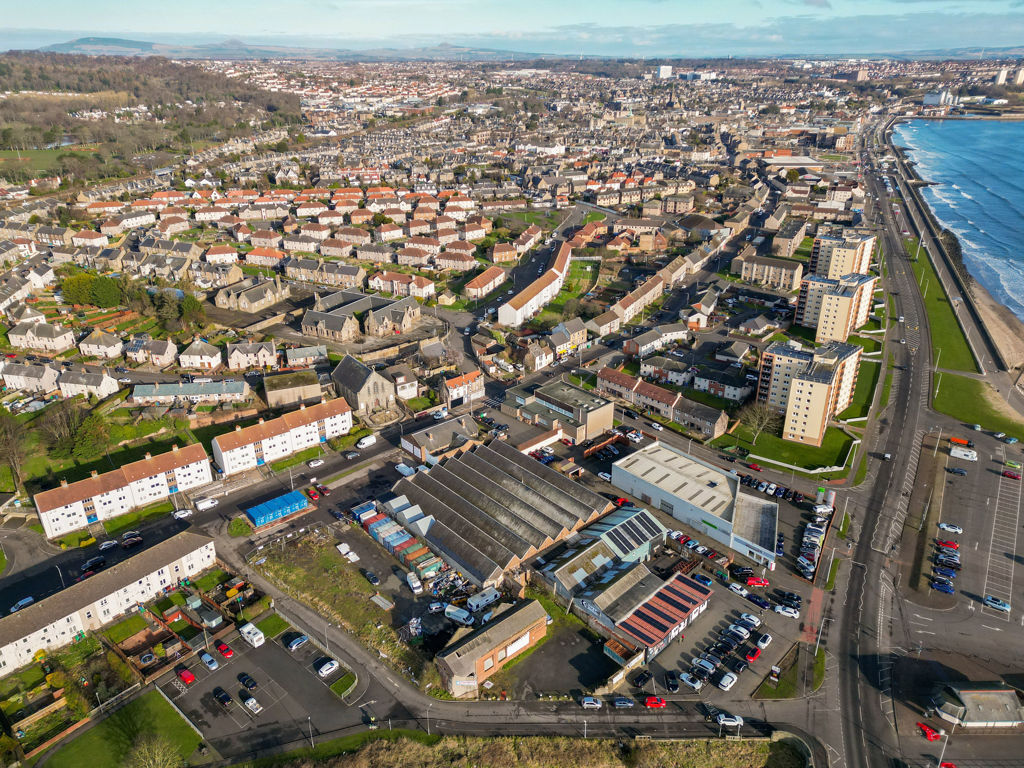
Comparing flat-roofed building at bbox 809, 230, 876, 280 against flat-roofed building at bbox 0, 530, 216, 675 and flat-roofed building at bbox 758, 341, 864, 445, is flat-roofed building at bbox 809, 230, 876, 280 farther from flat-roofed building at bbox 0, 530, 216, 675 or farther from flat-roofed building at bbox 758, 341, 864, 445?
flat-roofed building at bbox 0, 530, 216, 675

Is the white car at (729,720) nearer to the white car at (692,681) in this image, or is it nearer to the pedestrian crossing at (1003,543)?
the white car at (692,681)

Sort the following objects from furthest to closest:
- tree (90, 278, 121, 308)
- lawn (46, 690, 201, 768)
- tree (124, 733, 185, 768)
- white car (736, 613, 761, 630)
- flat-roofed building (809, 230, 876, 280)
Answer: flat-roofed building (809, 230, 876, 280), tree (90, 278, 121, 308), white car (736, 613, 761, 630), lawn (46, 690, 201, 768), tree (124, 733, 185, 768)

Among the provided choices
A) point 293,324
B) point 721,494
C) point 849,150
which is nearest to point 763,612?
point 721,494

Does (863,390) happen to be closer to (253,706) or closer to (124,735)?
(253,706)

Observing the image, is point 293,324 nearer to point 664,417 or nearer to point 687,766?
point 664,417

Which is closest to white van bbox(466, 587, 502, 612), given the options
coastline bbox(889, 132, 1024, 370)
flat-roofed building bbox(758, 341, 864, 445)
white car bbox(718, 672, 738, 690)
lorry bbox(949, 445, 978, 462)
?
white car bbox(718, 672, 738, 690)

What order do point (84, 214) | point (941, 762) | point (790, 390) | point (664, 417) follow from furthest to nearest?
1. point (84, 214)
2. point (664, 417)
3. point (790, 390)
4. point (941, 762)

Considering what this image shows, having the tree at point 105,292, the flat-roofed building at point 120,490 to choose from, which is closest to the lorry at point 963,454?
the flat-roofed building at point 120,490
